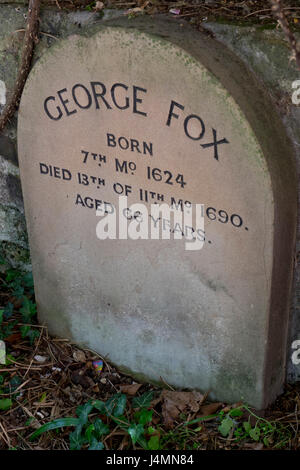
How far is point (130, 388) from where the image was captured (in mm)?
2111

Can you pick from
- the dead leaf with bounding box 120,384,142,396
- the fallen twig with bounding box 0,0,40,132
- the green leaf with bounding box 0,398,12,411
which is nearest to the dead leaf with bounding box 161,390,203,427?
the dead leaf with bounding box 120,384,142,396

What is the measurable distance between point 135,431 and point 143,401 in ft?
0.49

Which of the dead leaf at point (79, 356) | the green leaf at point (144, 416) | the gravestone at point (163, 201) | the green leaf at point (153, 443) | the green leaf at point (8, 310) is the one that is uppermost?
the gravestone at point (163, 201)

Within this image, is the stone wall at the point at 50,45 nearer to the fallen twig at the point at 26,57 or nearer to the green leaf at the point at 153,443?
the fallen twig at the point at 26,57

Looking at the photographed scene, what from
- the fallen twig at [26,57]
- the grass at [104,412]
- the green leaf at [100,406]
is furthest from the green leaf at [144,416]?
the fallen twig at [26,57]

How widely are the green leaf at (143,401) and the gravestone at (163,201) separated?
0.41 feet

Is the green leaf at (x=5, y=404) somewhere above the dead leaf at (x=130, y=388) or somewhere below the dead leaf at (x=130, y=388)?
below

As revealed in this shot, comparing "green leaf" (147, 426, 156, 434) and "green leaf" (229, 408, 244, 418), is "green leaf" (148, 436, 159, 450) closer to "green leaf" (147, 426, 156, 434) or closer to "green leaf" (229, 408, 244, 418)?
"green leaf" (147, 426, 156, 434)

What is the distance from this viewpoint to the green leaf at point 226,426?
74.7 inches

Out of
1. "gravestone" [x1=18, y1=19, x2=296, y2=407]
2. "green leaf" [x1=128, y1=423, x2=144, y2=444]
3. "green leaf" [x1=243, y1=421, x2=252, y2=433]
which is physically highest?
"gravestone" [x1=18, y1=19, x2=296, y2=407]

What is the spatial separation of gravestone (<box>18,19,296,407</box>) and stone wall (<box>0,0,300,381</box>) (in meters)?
0.04

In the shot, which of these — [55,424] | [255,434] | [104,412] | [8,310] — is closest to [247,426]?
[255,434]

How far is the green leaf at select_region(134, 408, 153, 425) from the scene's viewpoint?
6.24 ft

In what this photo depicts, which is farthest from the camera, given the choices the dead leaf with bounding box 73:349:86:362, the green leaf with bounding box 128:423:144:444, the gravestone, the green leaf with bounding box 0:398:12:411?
the dead leaf with bounding box 73:349:86:362
